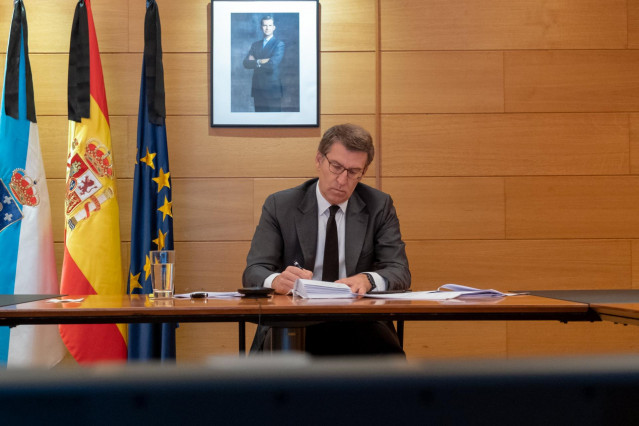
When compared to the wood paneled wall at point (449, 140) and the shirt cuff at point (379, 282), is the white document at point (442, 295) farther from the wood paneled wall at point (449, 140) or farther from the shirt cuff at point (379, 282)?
the wood paneled wall at point (449, 140)

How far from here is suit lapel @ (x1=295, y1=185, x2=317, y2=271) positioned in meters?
2.52

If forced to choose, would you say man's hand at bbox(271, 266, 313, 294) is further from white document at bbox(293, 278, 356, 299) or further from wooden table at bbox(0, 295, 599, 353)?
wooden table at bbox(0, 295, 599, 353)

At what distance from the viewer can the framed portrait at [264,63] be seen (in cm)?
346

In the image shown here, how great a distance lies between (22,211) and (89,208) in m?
0.30

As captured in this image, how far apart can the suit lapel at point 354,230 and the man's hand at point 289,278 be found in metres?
0.39

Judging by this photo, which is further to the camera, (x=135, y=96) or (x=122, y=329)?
(x=135, y=96)

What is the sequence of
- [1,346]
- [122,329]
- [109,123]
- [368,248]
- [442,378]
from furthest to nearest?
[109,123] → [122,329] → [1,346] → [368,248] → [442,378]

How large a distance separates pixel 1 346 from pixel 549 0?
3.34m

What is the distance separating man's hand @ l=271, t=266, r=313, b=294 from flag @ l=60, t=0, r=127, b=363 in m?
1.24

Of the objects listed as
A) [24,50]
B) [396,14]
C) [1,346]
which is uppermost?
[396,14]

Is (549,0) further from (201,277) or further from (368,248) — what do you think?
(201,277)

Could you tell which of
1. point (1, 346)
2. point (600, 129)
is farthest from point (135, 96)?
point (600, 129)

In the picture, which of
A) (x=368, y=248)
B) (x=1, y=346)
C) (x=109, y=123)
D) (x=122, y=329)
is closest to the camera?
(x=368, y=248)

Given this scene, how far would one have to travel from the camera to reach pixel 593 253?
3.55 meters
